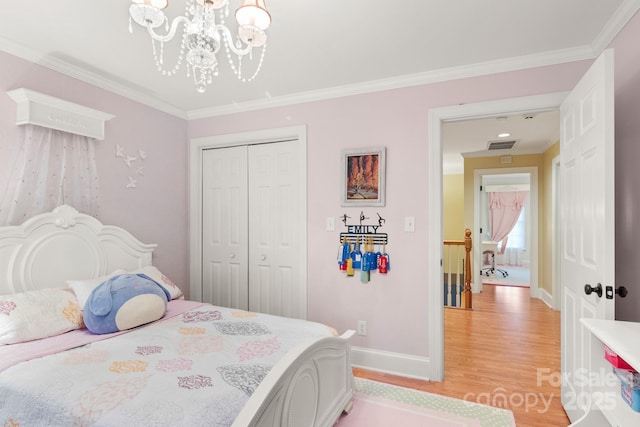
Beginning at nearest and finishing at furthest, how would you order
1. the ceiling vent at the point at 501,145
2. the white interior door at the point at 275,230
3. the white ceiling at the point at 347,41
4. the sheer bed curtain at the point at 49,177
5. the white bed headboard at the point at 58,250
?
the white ceiling at the point at 347,41 → the white bed headboard at the point at 58,250 → the sheer bed curtain at the point at 49,177 → the white interior door at the point at 275,230 → the ceiling vent at the point at 501,145

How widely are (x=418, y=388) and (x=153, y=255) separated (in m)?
2.63

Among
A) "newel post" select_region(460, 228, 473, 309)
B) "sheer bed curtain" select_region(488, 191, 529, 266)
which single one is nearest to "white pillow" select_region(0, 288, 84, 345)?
"newel post" select_region(460, 228, 473, 309)

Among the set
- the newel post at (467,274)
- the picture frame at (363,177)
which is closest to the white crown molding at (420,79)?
the picture frame at (363,177)

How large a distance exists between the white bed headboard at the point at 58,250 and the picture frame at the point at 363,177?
1.93 metres

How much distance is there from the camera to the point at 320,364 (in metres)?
1.74

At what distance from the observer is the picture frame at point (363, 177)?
2.82 meters

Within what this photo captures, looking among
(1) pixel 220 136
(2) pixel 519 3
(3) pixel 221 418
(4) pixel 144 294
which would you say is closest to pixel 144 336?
(4) pixel 144 294

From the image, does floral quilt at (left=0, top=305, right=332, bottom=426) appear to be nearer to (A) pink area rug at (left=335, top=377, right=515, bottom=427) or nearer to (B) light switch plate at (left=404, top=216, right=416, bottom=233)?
(A) pink area rug at (left=335, top=377, right=515, bottom=427)

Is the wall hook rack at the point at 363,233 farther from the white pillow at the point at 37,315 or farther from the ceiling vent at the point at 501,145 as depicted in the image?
the ceiling vent at the point at 501,145

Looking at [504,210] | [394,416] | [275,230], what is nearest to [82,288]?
[275,230]

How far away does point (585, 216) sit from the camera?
71.1 inches

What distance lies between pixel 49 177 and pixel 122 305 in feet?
3.80

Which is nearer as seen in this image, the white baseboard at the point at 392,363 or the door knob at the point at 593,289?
the door knob at the point at 593,289

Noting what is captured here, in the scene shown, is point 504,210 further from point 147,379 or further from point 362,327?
point 147,379
